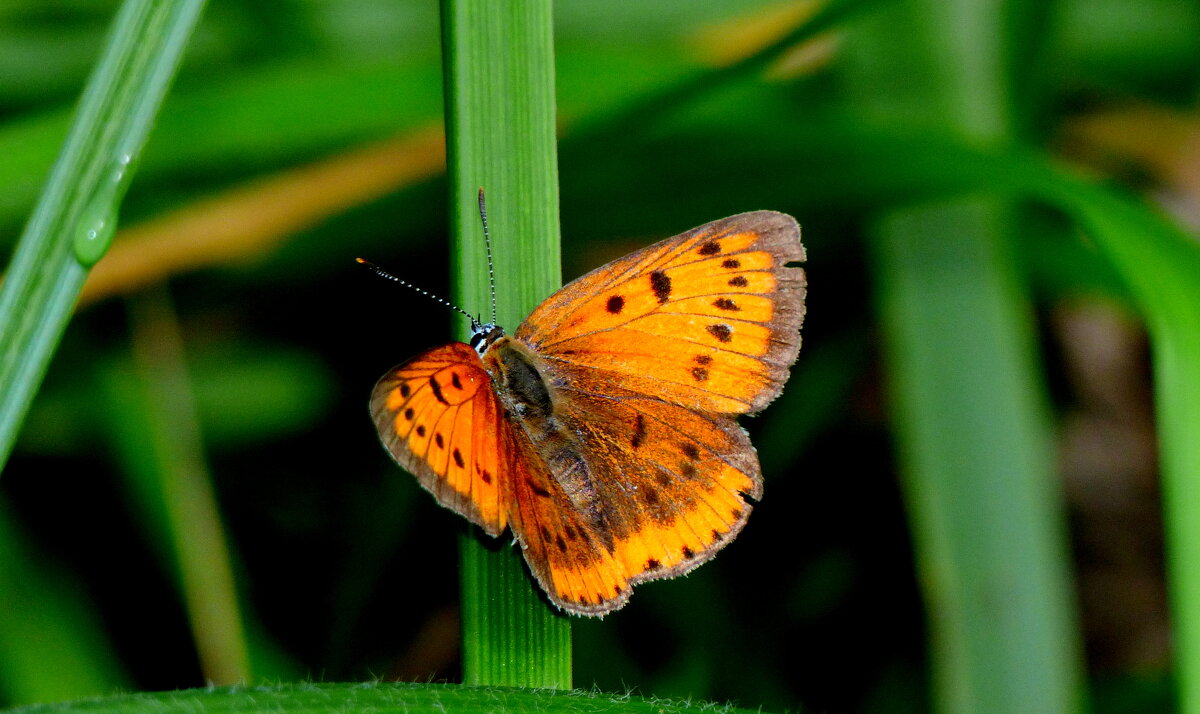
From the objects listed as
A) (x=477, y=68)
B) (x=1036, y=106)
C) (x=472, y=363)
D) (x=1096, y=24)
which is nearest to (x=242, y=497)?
(x=472, y=363)

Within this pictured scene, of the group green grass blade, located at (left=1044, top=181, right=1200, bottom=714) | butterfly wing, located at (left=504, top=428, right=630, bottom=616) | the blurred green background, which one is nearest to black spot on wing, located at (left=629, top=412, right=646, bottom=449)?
butterfly wing, located at (left=504, top=428, right=630, bottom=616)

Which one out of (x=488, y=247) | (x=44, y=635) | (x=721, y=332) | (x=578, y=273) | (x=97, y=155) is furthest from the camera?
(x=578, y=273)

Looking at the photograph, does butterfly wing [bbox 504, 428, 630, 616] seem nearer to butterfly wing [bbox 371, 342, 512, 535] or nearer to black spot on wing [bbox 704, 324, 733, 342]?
butterfly wing [bbox 371, 342, 512, 535]

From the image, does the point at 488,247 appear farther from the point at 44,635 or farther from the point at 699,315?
the point at 44,635

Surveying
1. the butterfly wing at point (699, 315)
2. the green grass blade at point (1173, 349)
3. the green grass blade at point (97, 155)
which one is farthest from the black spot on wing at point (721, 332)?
the green grass blade at point (97, 155)

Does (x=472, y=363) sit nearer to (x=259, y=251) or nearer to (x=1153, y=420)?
(x=259, y=251)

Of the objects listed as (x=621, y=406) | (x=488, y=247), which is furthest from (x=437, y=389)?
(x=621, y=406)

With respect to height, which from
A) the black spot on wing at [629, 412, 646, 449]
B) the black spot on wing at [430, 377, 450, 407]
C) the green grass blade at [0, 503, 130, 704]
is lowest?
the green grass blade at [0, 503, 130, 704]
